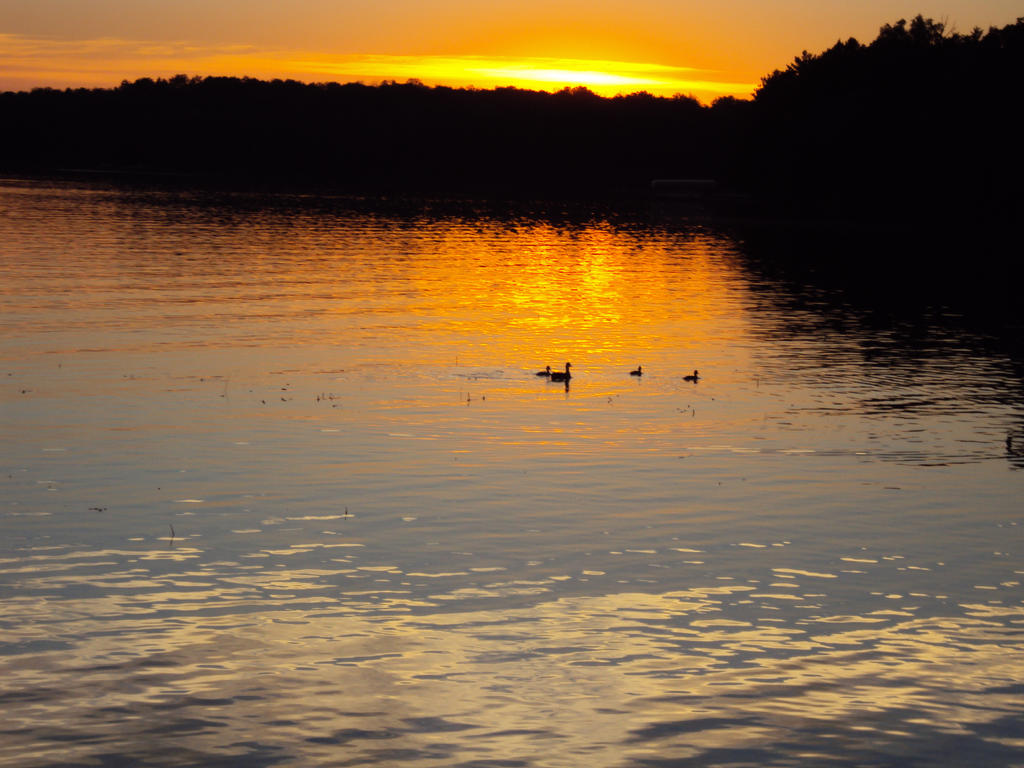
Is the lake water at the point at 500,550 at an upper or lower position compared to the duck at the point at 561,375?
lower

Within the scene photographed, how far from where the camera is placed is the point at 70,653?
48.2ft

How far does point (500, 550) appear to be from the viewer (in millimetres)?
19484

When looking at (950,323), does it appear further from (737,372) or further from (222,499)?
(222,499)

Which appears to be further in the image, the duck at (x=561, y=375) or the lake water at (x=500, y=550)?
the duck at (x=561, y=375)

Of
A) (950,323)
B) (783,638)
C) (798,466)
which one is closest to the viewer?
(783,638)

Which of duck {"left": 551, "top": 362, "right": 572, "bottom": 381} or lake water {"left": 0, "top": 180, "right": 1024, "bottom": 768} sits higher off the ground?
duck {"left": 551, "top": 362, "right": 572, "bottom": 381}

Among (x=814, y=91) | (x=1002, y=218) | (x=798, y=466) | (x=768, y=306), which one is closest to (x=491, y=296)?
(x=768, y=306)

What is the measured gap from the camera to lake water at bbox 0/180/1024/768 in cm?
1322

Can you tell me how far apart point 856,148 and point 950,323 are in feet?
252

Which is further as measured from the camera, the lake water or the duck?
the duck

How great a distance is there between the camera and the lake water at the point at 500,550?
13.2 meters

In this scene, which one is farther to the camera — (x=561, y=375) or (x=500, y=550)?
(x=561, y=375)

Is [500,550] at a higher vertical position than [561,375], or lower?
lower

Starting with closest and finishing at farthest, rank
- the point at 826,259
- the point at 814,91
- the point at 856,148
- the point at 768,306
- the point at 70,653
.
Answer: the point at 70,653
the point at 768,306
the point at 826,259
the point at 856,148
the point at 814,91
